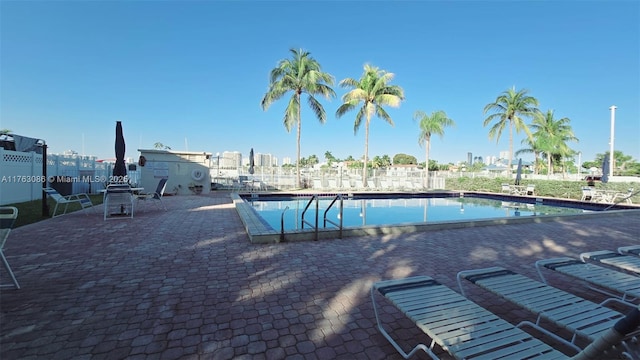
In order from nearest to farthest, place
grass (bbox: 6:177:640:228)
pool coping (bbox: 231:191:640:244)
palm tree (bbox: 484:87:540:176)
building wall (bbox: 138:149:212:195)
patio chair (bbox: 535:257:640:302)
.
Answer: patio chair (bbox: 535:257:640:302)
pool coping (bbox: 231:191:640:244)
grass (bbox: 6:177:640:228)
building wall (bbox: 138:149:212:195)
palm tree (bbox: 484:87:540:176)

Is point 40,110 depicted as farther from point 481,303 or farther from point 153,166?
point 481,303

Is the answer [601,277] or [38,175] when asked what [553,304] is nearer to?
[601,277]

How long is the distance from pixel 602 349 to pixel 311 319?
6.38ft

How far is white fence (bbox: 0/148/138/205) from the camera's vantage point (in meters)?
8.79

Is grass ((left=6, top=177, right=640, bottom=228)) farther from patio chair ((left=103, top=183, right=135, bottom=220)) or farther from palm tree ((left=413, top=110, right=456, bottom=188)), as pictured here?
palm tree ((left=413, top=110, right=456, bottom=188))

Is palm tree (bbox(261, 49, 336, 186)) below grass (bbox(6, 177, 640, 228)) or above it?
above

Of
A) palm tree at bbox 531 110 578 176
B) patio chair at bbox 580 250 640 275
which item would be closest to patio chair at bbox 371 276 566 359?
patio chair at bbox 580 250 640 275

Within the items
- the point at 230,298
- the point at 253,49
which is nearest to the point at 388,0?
the point at 253,49

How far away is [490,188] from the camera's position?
64.1 ft

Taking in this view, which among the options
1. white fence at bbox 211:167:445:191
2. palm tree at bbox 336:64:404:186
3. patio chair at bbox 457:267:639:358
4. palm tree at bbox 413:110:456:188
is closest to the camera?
patio chair at bbox 457:267:639:358

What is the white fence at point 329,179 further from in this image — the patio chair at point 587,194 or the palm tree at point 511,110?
the patio chair at point 587,194

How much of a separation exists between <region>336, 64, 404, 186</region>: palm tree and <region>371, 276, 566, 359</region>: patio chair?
1759 centimetres

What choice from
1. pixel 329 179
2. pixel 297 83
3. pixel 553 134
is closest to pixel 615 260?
pixel 297 83

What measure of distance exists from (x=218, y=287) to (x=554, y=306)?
2.96m
